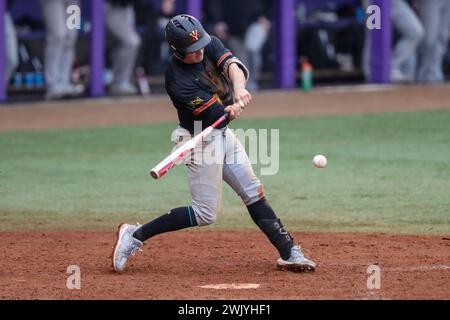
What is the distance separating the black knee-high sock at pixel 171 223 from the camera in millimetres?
6699

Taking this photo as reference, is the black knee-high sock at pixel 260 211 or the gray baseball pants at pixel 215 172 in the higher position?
the gray baseball pants at pixel 215 172

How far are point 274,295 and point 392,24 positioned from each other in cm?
1255

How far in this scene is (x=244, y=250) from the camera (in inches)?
301

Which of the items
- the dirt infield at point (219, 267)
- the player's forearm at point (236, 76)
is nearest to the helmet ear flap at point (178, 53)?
the player's forearm at point (236, 76)

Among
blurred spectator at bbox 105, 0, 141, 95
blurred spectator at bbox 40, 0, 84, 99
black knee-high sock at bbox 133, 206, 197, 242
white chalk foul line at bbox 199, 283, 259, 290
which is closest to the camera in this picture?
white chalk foul line at bbox 199, 283, 259, 290

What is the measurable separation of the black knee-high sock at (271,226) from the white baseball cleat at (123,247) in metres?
0.76

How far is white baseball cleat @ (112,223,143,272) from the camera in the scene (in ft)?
22.3

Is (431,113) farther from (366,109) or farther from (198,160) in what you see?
(198,160)

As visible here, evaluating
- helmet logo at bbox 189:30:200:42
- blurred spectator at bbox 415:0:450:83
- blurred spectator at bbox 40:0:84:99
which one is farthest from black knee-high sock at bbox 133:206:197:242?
blurred spectator at bbox 415:0:450:83

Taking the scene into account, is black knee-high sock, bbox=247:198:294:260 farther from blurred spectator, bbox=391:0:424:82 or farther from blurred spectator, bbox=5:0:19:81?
blurred spectator, bbox=391:0:424:82

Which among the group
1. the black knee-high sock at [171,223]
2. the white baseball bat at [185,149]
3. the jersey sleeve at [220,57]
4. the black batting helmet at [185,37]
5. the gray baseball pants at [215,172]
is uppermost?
the black batting helmet at [185,37]

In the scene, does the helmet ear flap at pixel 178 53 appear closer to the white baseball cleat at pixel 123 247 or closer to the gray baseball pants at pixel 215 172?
the gray baseball pants at pixel 215 172

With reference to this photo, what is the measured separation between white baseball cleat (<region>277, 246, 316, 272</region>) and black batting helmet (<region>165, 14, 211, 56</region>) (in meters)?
1.39

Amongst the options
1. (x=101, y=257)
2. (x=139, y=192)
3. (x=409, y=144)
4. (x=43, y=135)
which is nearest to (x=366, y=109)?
(x=409, y=144)
